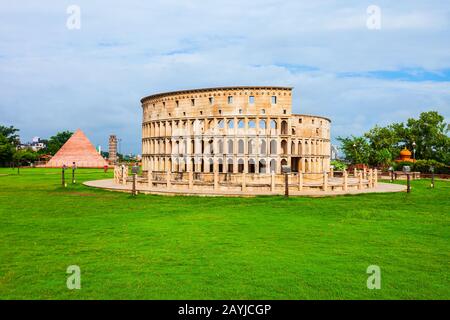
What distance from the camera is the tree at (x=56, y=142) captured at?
456 feet

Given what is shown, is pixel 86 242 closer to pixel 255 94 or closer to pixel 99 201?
pixel 99 201

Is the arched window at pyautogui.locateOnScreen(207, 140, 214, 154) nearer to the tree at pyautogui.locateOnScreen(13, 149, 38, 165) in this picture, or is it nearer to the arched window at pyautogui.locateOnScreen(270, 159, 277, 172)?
the arched window at pyautogui.locateOnScreen(270, 159, 277, 172)

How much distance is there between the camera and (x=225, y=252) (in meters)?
10.5

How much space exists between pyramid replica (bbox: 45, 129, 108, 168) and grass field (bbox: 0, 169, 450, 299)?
89.2 metres

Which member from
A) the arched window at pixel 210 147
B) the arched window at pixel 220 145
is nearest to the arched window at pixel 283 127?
the arched window at pixel 220 145

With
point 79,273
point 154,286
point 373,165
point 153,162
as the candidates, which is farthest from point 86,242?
point 373,165

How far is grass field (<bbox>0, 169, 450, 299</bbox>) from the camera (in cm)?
766

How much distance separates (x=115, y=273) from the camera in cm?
863

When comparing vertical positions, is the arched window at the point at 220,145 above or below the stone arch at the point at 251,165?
above

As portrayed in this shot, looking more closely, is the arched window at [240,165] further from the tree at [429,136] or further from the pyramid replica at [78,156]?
the pyramid replica at [78,156]

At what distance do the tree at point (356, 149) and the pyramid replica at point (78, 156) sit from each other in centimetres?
6145

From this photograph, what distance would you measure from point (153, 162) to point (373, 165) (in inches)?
1416

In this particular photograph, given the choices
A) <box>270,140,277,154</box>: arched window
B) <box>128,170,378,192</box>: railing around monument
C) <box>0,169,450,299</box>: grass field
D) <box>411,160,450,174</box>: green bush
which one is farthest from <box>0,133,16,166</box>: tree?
<box>0,169,450,299</box>: grass field
